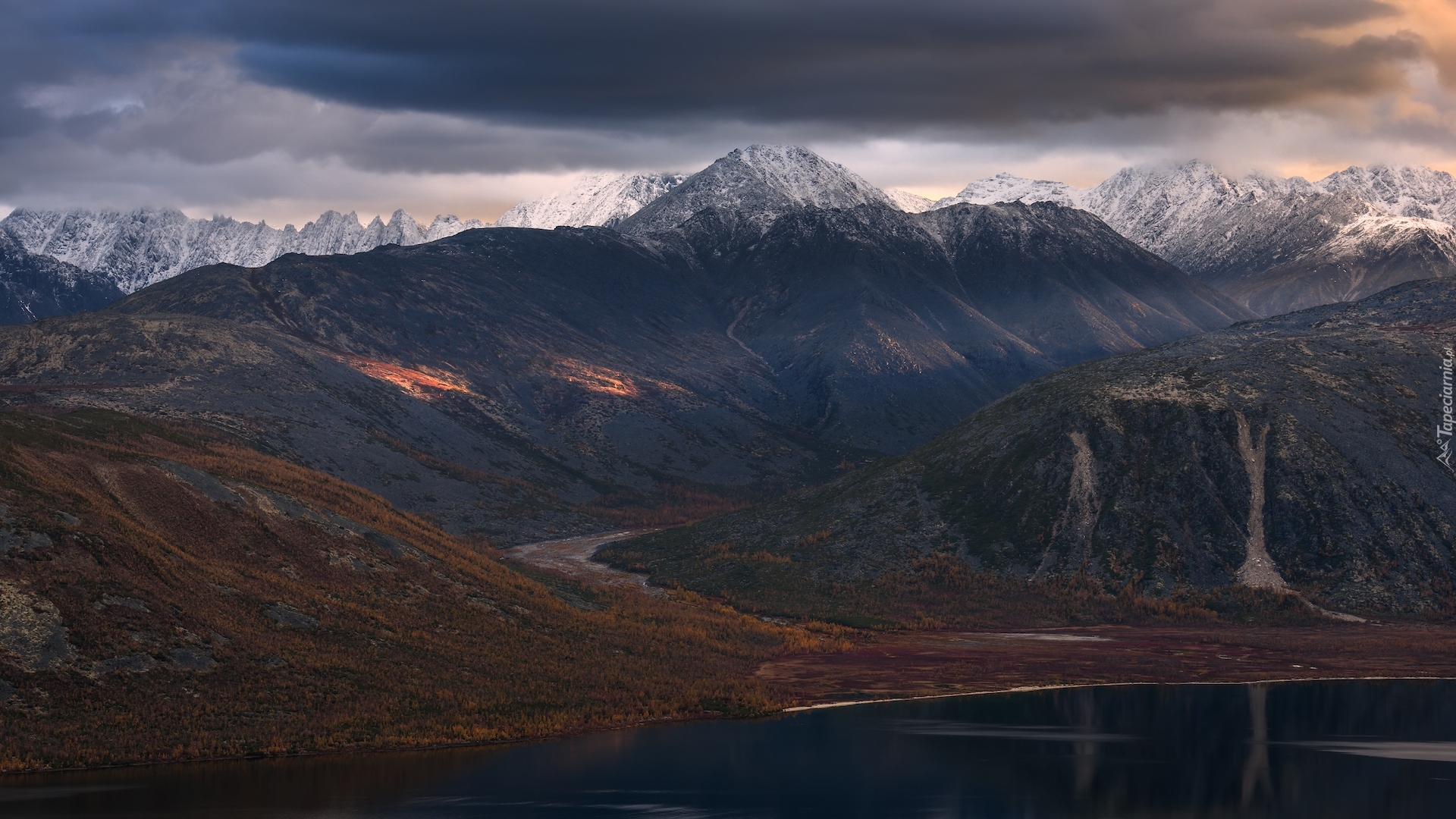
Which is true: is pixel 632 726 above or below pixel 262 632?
below

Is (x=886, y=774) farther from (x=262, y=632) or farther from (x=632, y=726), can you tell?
(x=262, y=632)

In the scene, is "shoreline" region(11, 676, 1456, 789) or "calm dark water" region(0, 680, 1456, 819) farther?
"shoreline" region(11, 676, 1456, 789)

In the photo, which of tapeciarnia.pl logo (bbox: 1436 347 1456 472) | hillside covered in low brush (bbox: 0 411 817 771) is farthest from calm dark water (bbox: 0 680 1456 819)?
tapeciarnia.pl logo (bbox: 1436 347 1456 472)

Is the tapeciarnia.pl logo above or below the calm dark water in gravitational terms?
above

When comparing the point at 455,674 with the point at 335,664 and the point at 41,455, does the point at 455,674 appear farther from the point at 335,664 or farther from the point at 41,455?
the point at 41,455

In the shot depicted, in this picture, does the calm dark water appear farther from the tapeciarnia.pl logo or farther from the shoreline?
the tapeciarnia.pl logo

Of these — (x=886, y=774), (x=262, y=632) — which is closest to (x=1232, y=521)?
(x=886, y=774)
